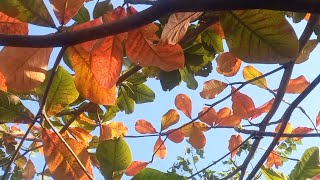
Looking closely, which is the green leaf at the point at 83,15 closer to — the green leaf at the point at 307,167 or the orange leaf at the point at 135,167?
the orange leaf at the point at 135,167

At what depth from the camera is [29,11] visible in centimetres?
69

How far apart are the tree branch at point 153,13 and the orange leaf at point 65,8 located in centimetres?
34

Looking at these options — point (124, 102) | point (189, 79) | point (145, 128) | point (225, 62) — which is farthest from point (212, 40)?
point (145, 128)

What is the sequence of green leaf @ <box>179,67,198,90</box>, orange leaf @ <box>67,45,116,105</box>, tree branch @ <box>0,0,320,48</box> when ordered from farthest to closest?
1. green leaf @ <box>179,67,198,90</box>
2. orange leaf @ <box>67,45,116,105</box>
3. tree branch @ <box>0,0,320,48</box>

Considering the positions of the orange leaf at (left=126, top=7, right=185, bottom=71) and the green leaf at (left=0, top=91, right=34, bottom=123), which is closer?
the orange leaf at (left=126, top=7, right=185, bottom=71)

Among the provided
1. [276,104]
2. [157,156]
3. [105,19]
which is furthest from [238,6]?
[157,156]

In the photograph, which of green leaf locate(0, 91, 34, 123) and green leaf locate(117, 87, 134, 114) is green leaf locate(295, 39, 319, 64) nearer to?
green leaf locate(117, 87, 134, 114)

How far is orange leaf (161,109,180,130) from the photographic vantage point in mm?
1758

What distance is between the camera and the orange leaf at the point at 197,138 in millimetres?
1712

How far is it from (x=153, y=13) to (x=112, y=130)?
1.26m

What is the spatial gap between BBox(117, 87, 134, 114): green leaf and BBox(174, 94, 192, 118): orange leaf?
0.30 meters

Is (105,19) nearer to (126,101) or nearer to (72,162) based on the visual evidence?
(72,162)

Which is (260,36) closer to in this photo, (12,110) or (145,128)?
(12,110)

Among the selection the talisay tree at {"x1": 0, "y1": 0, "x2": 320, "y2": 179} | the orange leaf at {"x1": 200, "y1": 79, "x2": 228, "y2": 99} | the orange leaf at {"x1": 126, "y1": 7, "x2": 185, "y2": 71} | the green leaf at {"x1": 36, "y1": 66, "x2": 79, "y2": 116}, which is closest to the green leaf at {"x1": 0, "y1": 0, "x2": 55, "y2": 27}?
the talisay tree at {"x1": 0, "y1": 0, "x2": 320, "y2": 179}
